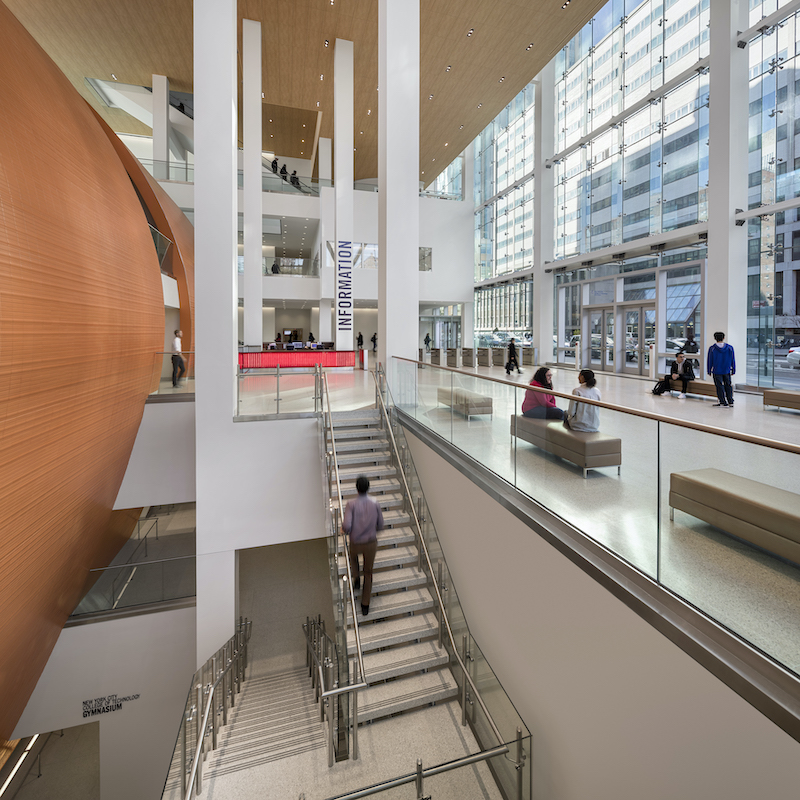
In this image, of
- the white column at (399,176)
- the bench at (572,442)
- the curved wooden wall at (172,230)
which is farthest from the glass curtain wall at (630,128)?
the curved wooden wall at (172,230)

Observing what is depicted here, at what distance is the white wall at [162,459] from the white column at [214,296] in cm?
154

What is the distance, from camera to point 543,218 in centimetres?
1922

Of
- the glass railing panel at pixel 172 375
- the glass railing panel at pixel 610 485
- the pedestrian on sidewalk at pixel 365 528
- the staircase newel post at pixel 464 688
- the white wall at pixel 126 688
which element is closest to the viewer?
the glass railing panel at pixel 610 485

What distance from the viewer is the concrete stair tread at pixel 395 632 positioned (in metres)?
5.50

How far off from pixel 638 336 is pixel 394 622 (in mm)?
13372

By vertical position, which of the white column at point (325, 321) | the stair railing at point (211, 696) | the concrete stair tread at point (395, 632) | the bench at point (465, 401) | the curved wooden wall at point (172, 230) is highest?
the curved wooden wall at point (172, 230)

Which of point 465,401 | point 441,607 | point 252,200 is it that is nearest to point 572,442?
point 465,401

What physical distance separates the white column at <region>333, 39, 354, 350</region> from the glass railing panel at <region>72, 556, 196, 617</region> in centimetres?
899

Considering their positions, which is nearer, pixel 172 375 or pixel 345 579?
pixel 345 579

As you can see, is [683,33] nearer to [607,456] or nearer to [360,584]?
[607,456]

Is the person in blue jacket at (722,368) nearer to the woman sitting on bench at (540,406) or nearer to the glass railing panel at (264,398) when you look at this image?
the woman sitting on bench at (540,406)

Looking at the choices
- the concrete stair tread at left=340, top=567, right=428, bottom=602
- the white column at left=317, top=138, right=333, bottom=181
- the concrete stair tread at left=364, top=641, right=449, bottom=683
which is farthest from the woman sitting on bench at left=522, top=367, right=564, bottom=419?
the white column at left=317, top=138, right=333, bottom=181

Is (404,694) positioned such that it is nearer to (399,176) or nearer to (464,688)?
(464,688)

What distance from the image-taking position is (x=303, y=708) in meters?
6.63
